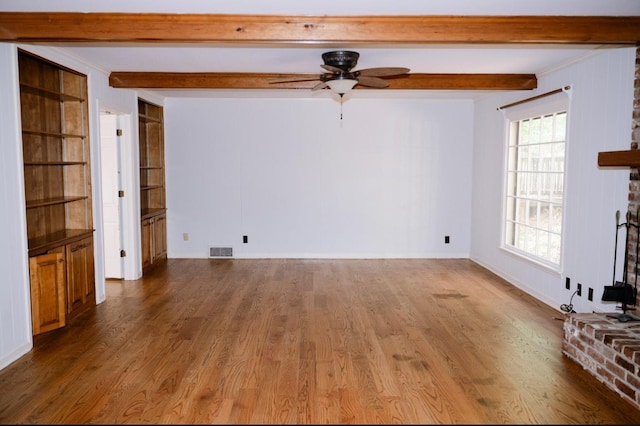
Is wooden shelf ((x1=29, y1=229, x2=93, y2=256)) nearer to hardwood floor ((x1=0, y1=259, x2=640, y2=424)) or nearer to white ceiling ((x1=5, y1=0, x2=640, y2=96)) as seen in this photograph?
hardwood floor ((x1=0, y1=259, x2=640, y2=424))

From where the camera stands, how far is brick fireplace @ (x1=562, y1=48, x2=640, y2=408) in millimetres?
2830

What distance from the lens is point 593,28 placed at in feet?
10.6

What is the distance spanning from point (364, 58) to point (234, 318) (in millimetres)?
2738

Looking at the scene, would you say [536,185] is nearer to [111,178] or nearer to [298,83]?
[298,83]

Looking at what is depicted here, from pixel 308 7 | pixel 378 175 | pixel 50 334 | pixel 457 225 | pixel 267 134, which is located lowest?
pixel 50 334

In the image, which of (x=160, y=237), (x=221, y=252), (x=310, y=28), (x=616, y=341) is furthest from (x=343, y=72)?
(x=160, y=237)

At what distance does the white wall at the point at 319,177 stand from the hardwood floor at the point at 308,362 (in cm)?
179

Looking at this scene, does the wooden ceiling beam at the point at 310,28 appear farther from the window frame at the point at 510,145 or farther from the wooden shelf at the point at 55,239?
the wooden shelf at the point at 55,239

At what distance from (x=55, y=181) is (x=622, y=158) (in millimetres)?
4856

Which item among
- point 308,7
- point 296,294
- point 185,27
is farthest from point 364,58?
point 296,294

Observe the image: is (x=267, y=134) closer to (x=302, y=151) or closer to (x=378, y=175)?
(x=302, y=151)

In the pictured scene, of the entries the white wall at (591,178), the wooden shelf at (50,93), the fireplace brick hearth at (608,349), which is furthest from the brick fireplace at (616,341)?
the wooden shelf at (50,93)

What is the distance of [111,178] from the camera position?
5.68 metres

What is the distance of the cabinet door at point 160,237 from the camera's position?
22.0ft
